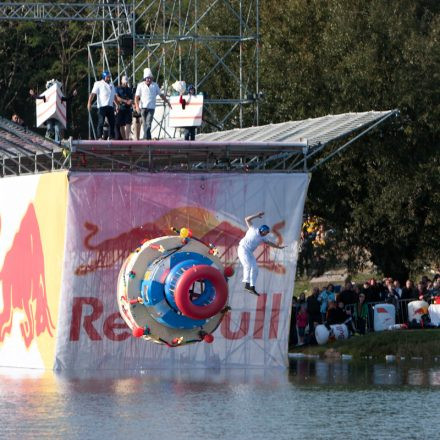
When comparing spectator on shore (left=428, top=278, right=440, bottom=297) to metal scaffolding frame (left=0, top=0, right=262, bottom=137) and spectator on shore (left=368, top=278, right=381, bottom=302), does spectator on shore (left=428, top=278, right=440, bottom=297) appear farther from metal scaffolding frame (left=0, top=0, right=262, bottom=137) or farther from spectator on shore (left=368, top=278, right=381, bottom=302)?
metal scaffolding frame (left=0, top=0, right=262, bottom=137)

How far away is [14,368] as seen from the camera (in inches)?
1249

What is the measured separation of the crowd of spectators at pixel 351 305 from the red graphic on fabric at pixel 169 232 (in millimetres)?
6654

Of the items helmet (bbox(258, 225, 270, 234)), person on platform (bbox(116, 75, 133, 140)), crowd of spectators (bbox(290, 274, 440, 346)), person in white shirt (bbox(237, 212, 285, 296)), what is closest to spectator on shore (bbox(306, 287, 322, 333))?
crowd of spectators (bbox(290, 274, 440, 346))

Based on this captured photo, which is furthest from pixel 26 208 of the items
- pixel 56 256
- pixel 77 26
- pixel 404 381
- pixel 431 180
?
pixel 77 26

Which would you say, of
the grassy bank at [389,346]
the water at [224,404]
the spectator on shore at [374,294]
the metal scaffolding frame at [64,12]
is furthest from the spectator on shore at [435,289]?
the metal scaffolding frame at [64,12]

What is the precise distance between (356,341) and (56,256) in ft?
29.8

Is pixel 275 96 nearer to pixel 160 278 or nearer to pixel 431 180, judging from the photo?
pixel 431 180

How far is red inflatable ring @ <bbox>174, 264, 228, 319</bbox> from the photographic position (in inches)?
1086

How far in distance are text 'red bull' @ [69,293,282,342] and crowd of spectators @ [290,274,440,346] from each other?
6.50 m

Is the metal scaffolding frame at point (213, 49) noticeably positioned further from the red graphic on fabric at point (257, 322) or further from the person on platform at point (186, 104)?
the red graphic on fabric at point (257, 322)

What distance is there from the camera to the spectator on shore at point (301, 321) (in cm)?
3841

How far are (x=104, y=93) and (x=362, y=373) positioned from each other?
7.94 m

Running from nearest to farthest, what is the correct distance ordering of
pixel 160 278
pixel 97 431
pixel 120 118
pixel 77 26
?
pixel 97 431 → pixel 160 278 → pixel 120 118 → pixel 77 26

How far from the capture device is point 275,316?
104 ft
